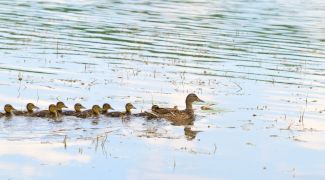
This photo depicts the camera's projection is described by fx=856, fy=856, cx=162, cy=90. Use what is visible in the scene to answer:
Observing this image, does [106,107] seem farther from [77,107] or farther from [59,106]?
[59,106]

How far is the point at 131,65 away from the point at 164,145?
10.4m

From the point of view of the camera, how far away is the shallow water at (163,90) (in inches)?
549

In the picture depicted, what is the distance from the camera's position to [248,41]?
3369 centimetres

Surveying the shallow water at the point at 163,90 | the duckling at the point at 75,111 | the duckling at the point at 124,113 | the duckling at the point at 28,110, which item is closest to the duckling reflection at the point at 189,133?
the shallow water at the point at 163,90

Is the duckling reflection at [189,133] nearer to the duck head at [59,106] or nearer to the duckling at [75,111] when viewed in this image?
the duckling at [75,111]

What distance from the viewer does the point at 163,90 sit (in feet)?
70.0

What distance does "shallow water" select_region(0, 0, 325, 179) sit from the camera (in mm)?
13938

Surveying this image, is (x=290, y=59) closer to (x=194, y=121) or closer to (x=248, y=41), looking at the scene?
(x=248, y=41)

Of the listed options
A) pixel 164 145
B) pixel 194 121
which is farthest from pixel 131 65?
pixel 164 145

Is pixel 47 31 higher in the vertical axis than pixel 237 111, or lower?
higher

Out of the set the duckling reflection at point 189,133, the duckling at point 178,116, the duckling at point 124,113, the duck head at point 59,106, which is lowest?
the duckling reflection at point 189,133

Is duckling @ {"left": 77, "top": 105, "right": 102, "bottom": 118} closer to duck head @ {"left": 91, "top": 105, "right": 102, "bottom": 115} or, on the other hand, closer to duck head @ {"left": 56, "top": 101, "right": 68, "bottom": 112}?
duck head @ {"left": 91, "top": 105, "right": 102, "bottom": 115}

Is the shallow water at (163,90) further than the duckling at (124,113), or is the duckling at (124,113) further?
the duckling at (124,113)

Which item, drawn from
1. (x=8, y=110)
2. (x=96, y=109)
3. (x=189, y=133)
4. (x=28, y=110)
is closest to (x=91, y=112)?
(x=96, y=109)
